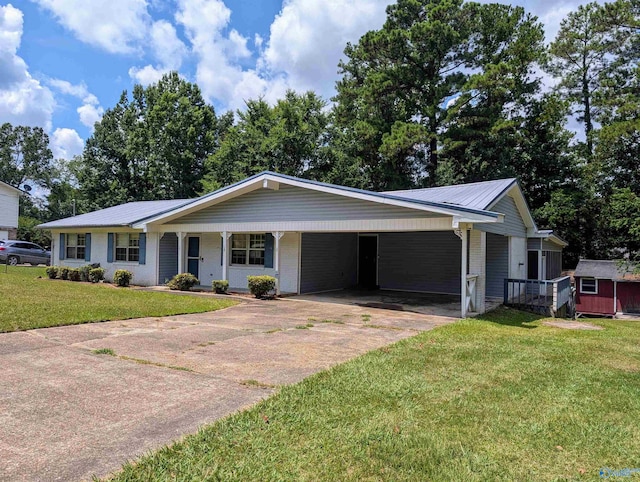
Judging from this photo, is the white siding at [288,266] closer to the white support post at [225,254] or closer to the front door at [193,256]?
the white support post at [225,254]

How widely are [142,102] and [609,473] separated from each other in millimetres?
42677

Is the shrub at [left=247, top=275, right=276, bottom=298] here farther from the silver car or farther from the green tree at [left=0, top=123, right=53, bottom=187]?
the green tree at [left=0, top=123, right=53, bottom=187]

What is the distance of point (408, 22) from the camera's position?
26859 mm

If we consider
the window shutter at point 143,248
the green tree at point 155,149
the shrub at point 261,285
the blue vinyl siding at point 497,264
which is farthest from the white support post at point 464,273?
the green tree at point 155,149

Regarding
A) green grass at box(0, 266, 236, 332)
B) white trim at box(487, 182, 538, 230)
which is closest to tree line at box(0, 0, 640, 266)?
white trim at box(487, 182, 538, 230)

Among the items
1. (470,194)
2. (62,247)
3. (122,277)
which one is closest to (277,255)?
(470,194)

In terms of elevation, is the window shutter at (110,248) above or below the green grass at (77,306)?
above

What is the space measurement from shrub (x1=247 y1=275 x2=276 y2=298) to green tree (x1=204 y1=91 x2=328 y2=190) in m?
16.1

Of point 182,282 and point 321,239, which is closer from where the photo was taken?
point 182,282

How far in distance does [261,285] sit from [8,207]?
27031 millimetres

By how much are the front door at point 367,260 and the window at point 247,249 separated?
465cm

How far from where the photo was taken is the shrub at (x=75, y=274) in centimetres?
1722

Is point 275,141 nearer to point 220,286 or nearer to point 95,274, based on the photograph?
point 95,274

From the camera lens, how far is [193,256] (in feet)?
54.7
